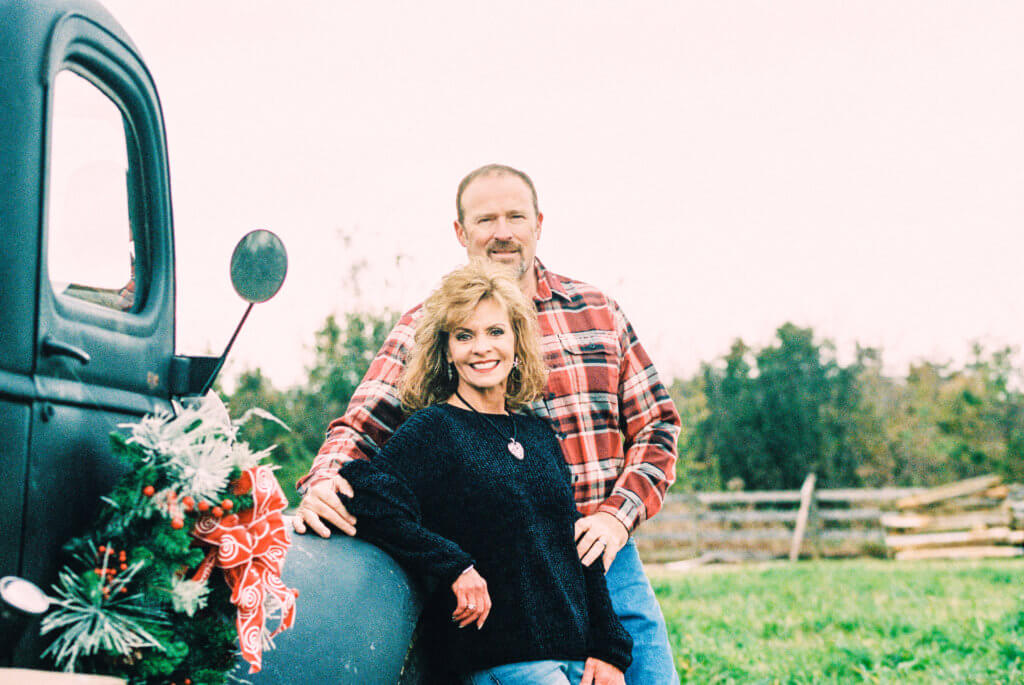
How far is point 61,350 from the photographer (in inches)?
62.4

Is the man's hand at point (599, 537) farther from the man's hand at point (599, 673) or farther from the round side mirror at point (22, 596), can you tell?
the round side mirror at point (22, 596)

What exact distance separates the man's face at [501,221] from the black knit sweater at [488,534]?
857 millimetres

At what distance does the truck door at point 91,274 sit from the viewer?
5.03 feet

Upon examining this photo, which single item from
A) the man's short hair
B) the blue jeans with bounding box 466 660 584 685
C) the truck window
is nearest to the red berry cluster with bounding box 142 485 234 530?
the truck window

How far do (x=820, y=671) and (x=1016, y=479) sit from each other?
20.1 meters

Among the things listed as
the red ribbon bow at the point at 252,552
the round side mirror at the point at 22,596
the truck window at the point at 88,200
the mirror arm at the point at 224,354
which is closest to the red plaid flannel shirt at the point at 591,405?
the mirror arm at the point at 224,354

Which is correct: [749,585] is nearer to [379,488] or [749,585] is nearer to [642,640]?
[642,640]

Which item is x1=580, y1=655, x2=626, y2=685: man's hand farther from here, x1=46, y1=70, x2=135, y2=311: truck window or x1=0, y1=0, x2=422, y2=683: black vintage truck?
x1=46, y1=70, x2=135, y2=311: truck window

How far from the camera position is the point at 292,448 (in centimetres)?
1836

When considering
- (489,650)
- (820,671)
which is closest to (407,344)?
(489,650)

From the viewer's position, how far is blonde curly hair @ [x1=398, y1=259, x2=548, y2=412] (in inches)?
108

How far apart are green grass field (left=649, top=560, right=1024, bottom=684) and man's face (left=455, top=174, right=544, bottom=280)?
356 centimetres

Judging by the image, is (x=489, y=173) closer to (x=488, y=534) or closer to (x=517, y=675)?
(x=488, y=534)

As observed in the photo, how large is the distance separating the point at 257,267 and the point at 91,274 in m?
0.33
